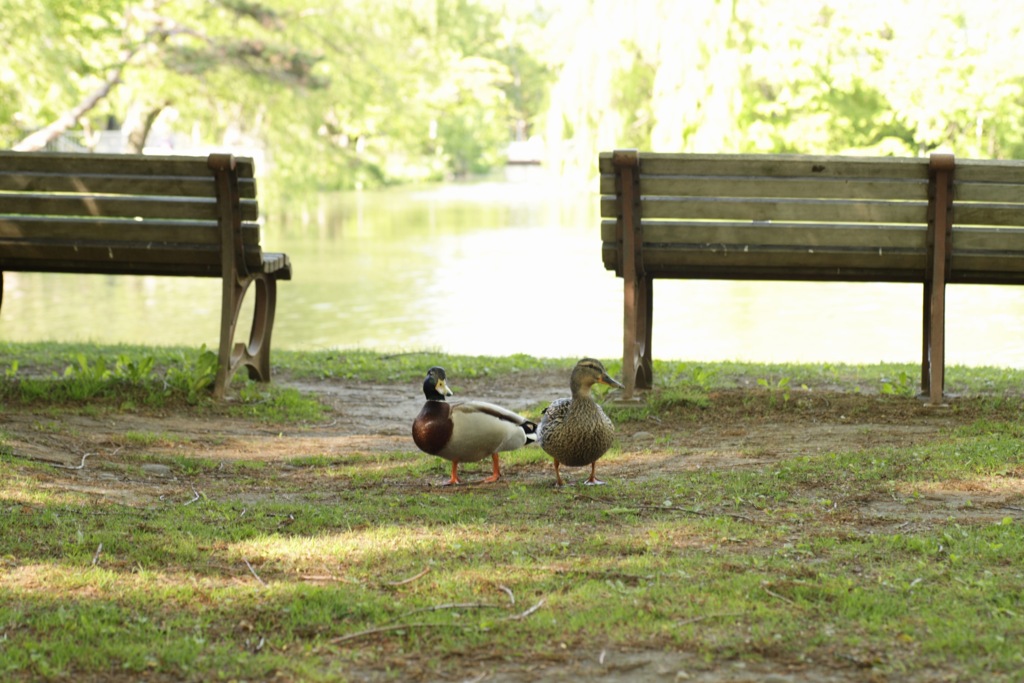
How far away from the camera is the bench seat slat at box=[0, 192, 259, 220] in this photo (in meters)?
7.41

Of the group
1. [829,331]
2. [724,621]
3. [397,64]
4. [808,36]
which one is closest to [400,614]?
[724,621]

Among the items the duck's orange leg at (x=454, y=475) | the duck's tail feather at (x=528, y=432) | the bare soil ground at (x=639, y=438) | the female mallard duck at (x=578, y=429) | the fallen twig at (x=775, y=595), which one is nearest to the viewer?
the fallen twig at (x=775, y=595)

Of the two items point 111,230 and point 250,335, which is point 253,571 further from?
point 250,335

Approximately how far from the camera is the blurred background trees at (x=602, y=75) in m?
24.5

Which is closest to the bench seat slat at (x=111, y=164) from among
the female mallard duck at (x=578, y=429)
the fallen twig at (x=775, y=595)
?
the female mallard duck at (x=578, y=429)

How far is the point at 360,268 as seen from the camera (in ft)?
85.7

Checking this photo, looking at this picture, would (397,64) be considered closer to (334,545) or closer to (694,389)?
(694,389)

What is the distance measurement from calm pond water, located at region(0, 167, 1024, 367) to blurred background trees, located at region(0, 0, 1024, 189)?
2.25 meters

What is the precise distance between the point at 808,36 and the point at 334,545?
948 inches

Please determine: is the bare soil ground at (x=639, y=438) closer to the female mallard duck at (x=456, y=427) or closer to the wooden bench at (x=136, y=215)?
the female mallard duck at (x=456, y=427)

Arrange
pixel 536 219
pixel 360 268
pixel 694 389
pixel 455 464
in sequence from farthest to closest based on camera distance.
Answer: pixel 536 219 → pixel 360 268 → pixel 694 389 → pixel 455 464

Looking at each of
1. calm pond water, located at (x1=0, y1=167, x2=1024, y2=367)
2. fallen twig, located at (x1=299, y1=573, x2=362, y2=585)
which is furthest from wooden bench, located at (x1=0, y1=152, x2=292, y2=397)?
calm pond water, located at (x1=0, y1=167, x2=1024, y2=367)

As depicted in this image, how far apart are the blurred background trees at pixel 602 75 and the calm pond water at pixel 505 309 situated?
225 centimetres

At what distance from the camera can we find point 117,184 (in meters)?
7.40
